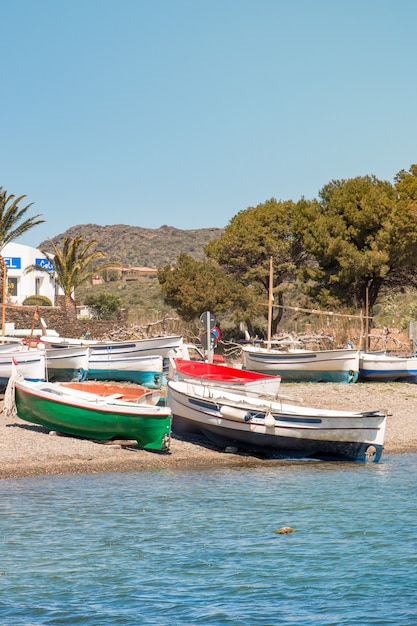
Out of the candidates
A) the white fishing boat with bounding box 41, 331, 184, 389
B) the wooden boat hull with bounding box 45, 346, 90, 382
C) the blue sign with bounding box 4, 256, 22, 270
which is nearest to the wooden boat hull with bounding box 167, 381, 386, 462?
the wooden boat hull with bounding box 45, 346, 90, 382

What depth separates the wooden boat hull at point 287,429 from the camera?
72.3 feet

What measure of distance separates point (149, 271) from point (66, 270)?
240 ft

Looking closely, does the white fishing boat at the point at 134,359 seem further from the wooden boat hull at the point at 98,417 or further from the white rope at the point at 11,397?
the wooden boat hull at the point at 98,417

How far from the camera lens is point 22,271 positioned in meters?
70.2

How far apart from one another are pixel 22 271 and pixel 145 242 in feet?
311

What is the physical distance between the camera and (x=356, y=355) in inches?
1524

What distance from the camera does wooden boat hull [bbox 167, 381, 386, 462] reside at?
22.0m

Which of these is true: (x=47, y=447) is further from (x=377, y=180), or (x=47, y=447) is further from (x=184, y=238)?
(x=184, y=238)

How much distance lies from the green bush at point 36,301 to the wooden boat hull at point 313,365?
3094 centimetres

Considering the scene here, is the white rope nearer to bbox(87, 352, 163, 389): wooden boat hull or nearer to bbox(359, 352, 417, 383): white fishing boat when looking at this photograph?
bbox(87, 352, 163, 389): wooden boat hull

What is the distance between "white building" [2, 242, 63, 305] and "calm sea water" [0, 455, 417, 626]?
165 feet

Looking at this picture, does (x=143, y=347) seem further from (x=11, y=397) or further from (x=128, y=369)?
(x=11, y=397)

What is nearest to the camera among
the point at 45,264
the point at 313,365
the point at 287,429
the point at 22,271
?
the point at 287,429

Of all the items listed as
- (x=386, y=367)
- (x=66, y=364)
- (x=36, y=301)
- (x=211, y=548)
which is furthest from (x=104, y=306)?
(x=211, y=548)
